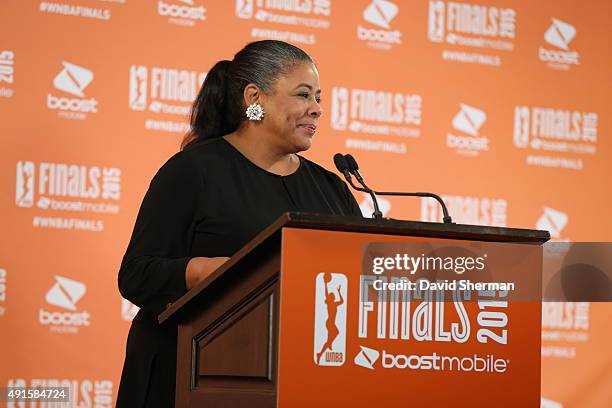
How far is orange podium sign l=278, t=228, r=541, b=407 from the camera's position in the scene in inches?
57.7

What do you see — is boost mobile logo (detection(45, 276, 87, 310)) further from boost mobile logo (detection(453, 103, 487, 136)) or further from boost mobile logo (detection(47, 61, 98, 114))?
boost mobile logo (detection(453, 103, 487, 136))

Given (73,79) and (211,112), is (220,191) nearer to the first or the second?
(211,112)

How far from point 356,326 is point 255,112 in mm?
968

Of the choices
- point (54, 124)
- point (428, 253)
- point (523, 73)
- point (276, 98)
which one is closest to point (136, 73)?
point (54, 124)

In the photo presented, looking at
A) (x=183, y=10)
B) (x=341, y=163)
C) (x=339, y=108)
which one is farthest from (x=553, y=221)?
(x=341, y=163)

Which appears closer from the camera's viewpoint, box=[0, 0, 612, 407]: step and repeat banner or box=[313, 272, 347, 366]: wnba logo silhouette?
box=[313, 272, 347, 366]: wnba logo silhouette

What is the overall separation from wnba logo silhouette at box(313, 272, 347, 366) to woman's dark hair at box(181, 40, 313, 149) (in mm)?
966

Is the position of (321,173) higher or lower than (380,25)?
lower

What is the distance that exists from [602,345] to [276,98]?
9.16ft

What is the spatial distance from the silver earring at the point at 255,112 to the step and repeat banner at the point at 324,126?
148 centimetres

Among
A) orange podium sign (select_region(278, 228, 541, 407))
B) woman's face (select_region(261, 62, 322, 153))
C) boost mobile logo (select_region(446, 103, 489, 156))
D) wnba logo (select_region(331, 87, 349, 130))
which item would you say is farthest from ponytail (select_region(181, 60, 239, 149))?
boost mobile logo (select_region(446, 103, 489, 156))

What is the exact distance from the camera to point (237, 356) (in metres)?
1.63

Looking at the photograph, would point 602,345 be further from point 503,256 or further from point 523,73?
point 503,256

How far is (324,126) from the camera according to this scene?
13.3 ft
